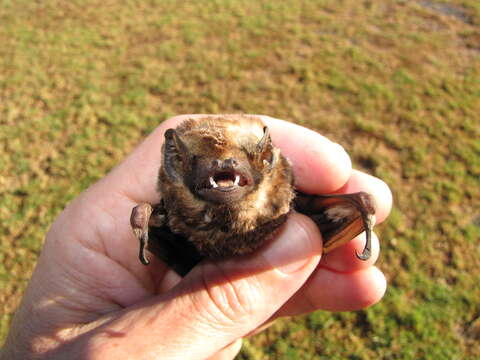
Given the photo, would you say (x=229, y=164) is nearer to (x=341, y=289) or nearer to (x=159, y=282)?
(x=159, y=282)

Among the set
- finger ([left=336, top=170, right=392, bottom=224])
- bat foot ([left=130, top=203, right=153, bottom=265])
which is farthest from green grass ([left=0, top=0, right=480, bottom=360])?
bat foot ([left=130, top=203, right=153, bottom=265])

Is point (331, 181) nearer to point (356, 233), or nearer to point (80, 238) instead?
point (356, 233)

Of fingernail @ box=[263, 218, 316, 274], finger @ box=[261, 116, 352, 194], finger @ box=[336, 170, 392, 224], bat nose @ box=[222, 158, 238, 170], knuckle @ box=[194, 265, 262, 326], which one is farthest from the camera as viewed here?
finger @ box=[336, 170, 392, 224]

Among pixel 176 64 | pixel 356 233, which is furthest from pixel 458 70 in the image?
pixel 356 233

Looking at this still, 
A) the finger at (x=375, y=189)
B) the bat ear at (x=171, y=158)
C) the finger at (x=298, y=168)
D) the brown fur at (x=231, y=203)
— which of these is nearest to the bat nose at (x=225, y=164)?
the brown fur at (x=231, y=203)

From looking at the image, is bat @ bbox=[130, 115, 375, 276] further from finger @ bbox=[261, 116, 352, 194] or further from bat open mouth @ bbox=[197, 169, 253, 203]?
finger @ bbox=[261, 116, 352, 194]

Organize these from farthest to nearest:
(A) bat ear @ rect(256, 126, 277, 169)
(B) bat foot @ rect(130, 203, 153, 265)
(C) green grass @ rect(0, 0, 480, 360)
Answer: (C) green grass @ rect(0, 0, 480, 360)
(A) bat ear @ rect(256, 126, 277, 169)
(B) bat foot @ rect(130, 203, 153, 265)

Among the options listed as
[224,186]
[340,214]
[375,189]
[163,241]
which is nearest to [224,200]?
[224,186]
